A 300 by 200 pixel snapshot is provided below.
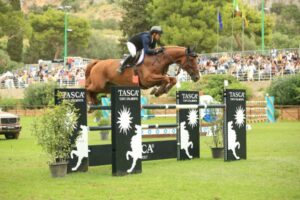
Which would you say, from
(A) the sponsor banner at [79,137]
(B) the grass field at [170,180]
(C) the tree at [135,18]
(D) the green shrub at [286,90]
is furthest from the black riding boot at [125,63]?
(C) the tree at [135,18]

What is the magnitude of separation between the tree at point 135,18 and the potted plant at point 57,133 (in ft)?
184

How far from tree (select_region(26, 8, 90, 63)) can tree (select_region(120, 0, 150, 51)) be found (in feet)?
48.2

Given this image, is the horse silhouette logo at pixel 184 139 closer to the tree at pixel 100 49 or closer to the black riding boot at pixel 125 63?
the black riding boot at pixel 125 63

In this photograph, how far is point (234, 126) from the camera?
13688 mm

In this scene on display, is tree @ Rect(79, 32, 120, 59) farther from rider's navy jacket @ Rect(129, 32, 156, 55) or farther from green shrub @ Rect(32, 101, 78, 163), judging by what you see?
green shrub @ Rect(32, 101, 78, 163)

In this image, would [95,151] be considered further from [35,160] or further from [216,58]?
[216,58]

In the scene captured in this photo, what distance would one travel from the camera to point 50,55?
271 feet

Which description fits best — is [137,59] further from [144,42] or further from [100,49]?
[100,49]

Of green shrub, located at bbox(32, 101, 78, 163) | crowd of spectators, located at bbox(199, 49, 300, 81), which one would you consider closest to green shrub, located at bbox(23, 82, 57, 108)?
crowd of spectators, located at bbox(199, 49, 300, 81)

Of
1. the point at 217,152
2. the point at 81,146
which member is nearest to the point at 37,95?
the point at 217,152

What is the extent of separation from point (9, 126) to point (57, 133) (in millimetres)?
11508

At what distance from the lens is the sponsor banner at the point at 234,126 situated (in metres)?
13.5

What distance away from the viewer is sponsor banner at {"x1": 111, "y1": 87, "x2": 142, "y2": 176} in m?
11.1

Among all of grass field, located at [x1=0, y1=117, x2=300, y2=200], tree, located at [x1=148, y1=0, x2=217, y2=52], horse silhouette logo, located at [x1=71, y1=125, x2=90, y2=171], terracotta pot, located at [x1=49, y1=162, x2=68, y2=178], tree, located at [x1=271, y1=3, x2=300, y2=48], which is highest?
tree, located at [x1=271, y1=3, x2=300, y2=48]
